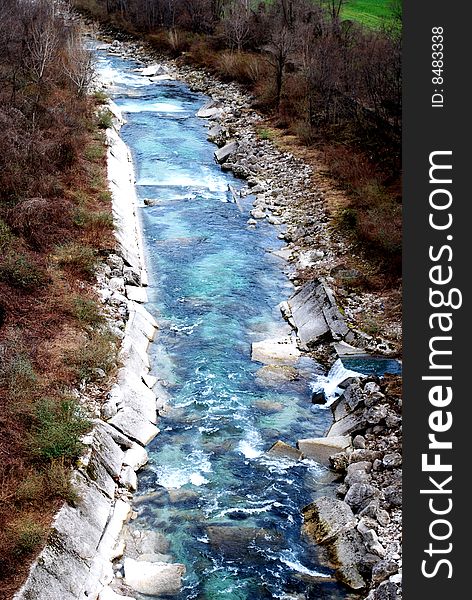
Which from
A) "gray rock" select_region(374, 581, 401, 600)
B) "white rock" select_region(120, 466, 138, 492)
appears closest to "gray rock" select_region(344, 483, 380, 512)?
"gray rock" select_region(374, 581, 401, 600)

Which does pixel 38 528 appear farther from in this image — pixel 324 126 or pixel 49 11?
pixel 49 11

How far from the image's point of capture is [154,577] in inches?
435

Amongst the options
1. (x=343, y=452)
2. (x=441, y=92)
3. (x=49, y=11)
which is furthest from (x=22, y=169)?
(x=49, y=11)

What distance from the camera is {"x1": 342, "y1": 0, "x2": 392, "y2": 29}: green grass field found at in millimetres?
46556

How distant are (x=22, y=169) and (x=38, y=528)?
14.5 meters

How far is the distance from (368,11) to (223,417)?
45170 mm

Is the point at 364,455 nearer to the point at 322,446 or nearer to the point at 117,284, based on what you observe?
the point at 322,446

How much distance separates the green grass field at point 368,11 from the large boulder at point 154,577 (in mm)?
39897

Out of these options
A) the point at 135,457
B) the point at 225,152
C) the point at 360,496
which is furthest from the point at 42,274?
the point at 225,152

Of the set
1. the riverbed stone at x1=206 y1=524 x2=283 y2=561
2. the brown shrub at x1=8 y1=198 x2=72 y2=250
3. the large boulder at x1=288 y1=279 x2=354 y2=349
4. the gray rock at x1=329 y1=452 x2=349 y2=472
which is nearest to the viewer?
the riverbed stone at x1=206 y1=524 x2=283 y2=561

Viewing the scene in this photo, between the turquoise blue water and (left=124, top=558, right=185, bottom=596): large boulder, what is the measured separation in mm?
189

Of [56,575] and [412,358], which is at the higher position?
[412,358]

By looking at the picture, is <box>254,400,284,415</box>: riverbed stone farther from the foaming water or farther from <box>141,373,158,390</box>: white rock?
<box>141,373,158,390</box>: white rock

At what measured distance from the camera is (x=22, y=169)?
869 inches
